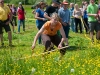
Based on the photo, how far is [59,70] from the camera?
731 cm

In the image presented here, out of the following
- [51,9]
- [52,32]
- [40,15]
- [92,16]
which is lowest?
[92,16]

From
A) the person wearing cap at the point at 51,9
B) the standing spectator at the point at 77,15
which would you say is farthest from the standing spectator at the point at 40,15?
the standing spectator at the point at 77,15

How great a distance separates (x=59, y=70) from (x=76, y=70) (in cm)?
35

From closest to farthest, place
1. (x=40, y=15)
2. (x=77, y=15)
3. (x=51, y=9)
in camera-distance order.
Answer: (x=51, y=9), (x=40, y=15), (x=77, y=15)

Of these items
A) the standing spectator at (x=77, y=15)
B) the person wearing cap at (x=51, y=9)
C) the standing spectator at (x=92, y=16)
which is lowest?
the standing spectator at (x=77, y=15)

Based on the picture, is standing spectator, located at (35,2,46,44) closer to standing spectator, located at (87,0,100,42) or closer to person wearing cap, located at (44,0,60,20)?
person wearing cap, located at (44,0,60,20)

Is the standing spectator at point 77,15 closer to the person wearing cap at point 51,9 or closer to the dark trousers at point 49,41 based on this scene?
the person wearing cap at point 51,9

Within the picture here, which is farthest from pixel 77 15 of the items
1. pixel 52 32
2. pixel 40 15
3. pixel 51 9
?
pixel 52 32

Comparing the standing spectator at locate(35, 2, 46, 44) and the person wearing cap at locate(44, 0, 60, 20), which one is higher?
the person wearing cap at locate(44, 0, 60, 20)

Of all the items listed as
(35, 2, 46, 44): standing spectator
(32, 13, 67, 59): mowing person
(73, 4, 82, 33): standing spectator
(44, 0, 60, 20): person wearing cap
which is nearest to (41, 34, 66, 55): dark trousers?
(32, 13, 67, 59): mowing person

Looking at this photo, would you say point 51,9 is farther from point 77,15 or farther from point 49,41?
point 77,15

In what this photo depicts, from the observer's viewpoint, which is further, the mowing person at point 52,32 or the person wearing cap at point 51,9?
the person wearing cap at point 51,9

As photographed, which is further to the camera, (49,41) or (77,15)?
(77,15)

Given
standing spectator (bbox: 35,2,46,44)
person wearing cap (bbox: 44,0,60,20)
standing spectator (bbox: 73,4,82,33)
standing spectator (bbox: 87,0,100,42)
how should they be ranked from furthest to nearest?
standing spectator (bbox: 73,4,82,33) < standing spectator (bbox: 87,0,100,42) < standing spectator (bbox: 35,2,46,44) < person wearing cap (bbox: 44,0,60,20)
